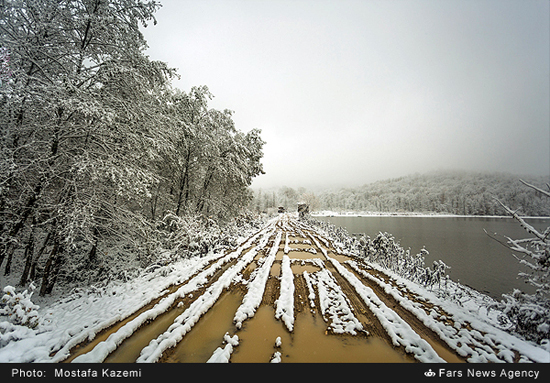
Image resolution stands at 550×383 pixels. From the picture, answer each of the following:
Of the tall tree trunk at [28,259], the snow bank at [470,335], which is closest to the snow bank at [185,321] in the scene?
the snow bank at [470,335]

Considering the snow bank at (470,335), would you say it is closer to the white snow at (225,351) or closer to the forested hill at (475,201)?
A: the white snow at (225,351)

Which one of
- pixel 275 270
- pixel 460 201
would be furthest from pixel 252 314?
pixel 460 201

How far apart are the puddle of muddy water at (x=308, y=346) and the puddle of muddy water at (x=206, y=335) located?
0.37m

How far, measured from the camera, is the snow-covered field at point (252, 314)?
104 inches

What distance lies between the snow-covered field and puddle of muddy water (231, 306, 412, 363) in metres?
0.11

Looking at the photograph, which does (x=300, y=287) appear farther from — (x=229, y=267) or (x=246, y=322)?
(x=229, y=267)

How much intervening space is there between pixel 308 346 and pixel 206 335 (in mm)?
1695

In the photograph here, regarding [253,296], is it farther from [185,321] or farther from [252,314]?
[185,321]

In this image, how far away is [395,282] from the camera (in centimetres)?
550

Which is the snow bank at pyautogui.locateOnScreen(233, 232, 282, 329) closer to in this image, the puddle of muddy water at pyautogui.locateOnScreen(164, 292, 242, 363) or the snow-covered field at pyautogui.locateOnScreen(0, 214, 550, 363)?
the snow-covered field at pyautogui.locateOnScreen(0, 214, 550, 363)

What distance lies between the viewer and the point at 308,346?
9.40 feet

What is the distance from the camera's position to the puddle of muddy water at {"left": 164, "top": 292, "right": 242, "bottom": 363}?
264 centimetres

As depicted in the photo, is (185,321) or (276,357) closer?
(276,357)

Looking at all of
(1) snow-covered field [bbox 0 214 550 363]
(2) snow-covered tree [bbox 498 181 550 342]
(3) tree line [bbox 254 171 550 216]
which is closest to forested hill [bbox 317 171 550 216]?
(3) tree line [bbox 254 171 550 216]
